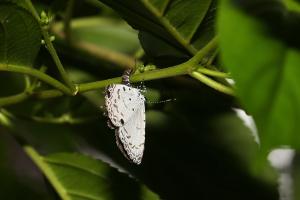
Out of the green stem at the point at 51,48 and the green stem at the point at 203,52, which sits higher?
the green stem at the point at 51,48

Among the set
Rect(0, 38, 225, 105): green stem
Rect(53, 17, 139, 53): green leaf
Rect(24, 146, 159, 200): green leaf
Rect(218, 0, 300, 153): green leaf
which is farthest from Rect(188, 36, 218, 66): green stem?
Rect(53, 17, 139, 53): green leaf

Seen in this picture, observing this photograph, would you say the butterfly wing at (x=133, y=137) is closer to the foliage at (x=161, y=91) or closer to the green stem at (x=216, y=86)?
the foliage at (x=161, y=91)

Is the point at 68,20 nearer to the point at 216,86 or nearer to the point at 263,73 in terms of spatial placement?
the point at 216,86

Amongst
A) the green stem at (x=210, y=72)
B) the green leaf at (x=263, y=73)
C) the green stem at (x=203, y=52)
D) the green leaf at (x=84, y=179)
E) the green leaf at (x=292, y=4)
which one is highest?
the green leaf at (x=84, y=179)


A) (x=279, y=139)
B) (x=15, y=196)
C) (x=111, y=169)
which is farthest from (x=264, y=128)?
(x=15, y=196)

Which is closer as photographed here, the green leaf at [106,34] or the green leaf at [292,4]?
the green leaf at [292,4]

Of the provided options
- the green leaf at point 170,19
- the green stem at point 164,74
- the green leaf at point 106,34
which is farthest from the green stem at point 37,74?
the green leaf at point 106,34

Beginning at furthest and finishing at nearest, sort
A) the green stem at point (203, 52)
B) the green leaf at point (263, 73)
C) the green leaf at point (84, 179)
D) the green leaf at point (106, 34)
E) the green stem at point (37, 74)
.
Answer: the green leaf at point (106, 34) < the green leaf at point (84, 179) < the green stem at point (37, 74) < the green stem at point (203, 52) < the green leaf at point (263, 73)

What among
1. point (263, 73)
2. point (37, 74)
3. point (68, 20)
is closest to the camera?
point (263, 73)

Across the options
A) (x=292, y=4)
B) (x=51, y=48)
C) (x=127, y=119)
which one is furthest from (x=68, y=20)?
(x=292, y=4)
